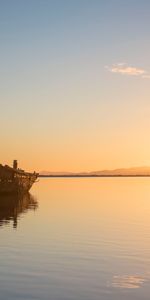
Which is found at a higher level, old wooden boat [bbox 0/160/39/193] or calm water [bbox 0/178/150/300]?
old wooden boat [bbox 0/160/39/193]

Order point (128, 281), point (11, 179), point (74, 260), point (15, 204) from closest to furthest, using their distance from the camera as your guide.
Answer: point (128, 281) → point (74, 260) → point (15, 204) → point (11, 179)

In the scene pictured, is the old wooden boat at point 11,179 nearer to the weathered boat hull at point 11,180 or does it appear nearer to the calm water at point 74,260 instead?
the weathered boat hull at point 11,180

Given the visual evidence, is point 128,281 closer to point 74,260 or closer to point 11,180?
point 74,260

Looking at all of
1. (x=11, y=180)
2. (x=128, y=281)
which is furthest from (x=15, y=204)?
(x=128, y=281)

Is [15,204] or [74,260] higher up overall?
[15,204]

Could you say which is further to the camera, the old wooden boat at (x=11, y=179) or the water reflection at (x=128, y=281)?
the old wooden boat at (x=11, y=179)

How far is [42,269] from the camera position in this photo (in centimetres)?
1961

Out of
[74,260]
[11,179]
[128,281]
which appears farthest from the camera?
[11,179]

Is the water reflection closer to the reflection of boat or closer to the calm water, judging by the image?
the calm water

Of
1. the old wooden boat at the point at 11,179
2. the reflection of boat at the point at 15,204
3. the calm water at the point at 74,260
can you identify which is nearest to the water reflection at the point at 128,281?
the calm water at the point at 74,260

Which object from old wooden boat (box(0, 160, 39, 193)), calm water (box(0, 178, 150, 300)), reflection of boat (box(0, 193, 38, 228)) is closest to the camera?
calm water (box(0, 178, 150, 300))

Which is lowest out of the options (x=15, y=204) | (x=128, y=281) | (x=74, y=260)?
(x=128, y=281)

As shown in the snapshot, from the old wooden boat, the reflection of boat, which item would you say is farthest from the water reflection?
the old wooden boat

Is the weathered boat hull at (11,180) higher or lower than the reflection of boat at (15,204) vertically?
higher
